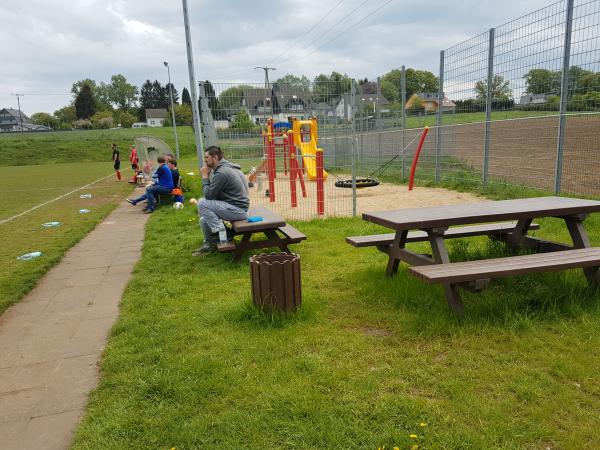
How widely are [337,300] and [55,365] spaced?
235cm

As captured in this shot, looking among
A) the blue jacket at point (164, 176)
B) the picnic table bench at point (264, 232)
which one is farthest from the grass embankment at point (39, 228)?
the picnic table bench at point (264, 232)

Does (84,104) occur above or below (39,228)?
above

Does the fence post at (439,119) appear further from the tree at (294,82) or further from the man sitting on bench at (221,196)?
the man sitting on bench at (221,196)

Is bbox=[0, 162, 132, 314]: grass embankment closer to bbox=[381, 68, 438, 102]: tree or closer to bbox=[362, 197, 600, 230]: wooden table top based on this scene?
bbox=[362, 197, 600, 230]: wooden table top

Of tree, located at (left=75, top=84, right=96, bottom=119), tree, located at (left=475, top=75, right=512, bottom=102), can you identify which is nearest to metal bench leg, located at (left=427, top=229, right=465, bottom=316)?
tree, located at (left=475, top=75, right=512, bottom=102)

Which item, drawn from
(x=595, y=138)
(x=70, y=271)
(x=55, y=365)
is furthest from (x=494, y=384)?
(x=595, y=138)

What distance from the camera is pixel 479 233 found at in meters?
4.88

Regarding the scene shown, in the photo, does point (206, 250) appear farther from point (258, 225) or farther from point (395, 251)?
point (395, 251)

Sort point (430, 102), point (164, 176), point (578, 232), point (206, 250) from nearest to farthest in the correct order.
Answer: point (578, 232)
point (206, 250)
point (164, 176)
point (430, 102)

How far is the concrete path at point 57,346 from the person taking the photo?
8.93 feet

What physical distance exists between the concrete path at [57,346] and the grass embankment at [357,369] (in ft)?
0.60

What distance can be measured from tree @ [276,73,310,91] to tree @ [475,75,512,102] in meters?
4.26

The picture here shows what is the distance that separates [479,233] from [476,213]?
36.0 inches

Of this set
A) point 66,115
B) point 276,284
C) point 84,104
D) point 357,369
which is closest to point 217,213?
point 276,284
